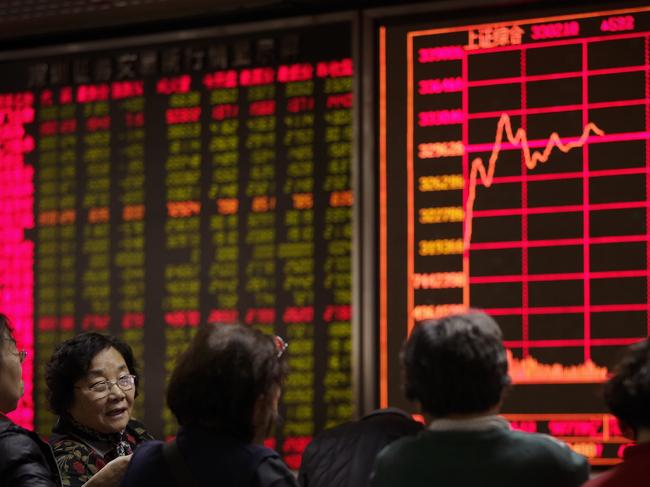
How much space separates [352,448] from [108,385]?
0.78 metres

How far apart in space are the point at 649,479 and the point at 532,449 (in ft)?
0.59

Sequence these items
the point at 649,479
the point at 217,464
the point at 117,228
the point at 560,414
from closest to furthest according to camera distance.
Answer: the point at 649,479, the point at 217,464, the point at 560,414, the point at 117,228

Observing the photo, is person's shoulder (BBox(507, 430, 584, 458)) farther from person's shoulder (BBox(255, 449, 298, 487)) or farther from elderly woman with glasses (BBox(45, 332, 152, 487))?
elderly woman with glasses (BBox(45, 332, 152, 487))

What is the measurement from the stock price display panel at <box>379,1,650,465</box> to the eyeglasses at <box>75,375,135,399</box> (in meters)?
0.97

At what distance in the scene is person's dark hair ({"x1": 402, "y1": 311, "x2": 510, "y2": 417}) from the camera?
1.72 m

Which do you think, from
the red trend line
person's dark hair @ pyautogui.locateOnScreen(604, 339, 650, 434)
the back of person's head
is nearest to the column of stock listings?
the red trend line

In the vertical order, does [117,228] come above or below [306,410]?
above

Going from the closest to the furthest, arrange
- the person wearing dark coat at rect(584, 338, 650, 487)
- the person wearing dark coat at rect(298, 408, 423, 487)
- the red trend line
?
the person wearing dark coat at rect(584, 338, 650, 487) → the person wearing dark coat at rect(298, 408, 423, 487) → the red trend line

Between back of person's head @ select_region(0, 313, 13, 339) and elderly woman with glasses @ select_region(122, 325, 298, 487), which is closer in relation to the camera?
elderly woman with glasses @ select_region(122, 325, 298, 487)

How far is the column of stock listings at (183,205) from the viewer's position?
363 cm

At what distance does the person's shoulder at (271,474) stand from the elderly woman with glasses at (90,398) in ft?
3.34

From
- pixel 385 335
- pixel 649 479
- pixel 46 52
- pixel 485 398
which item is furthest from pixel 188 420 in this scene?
pixel 46 52

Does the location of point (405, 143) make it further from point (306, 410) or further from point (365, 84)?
point (306, 410)

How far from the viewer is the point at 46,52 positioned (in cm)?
407
